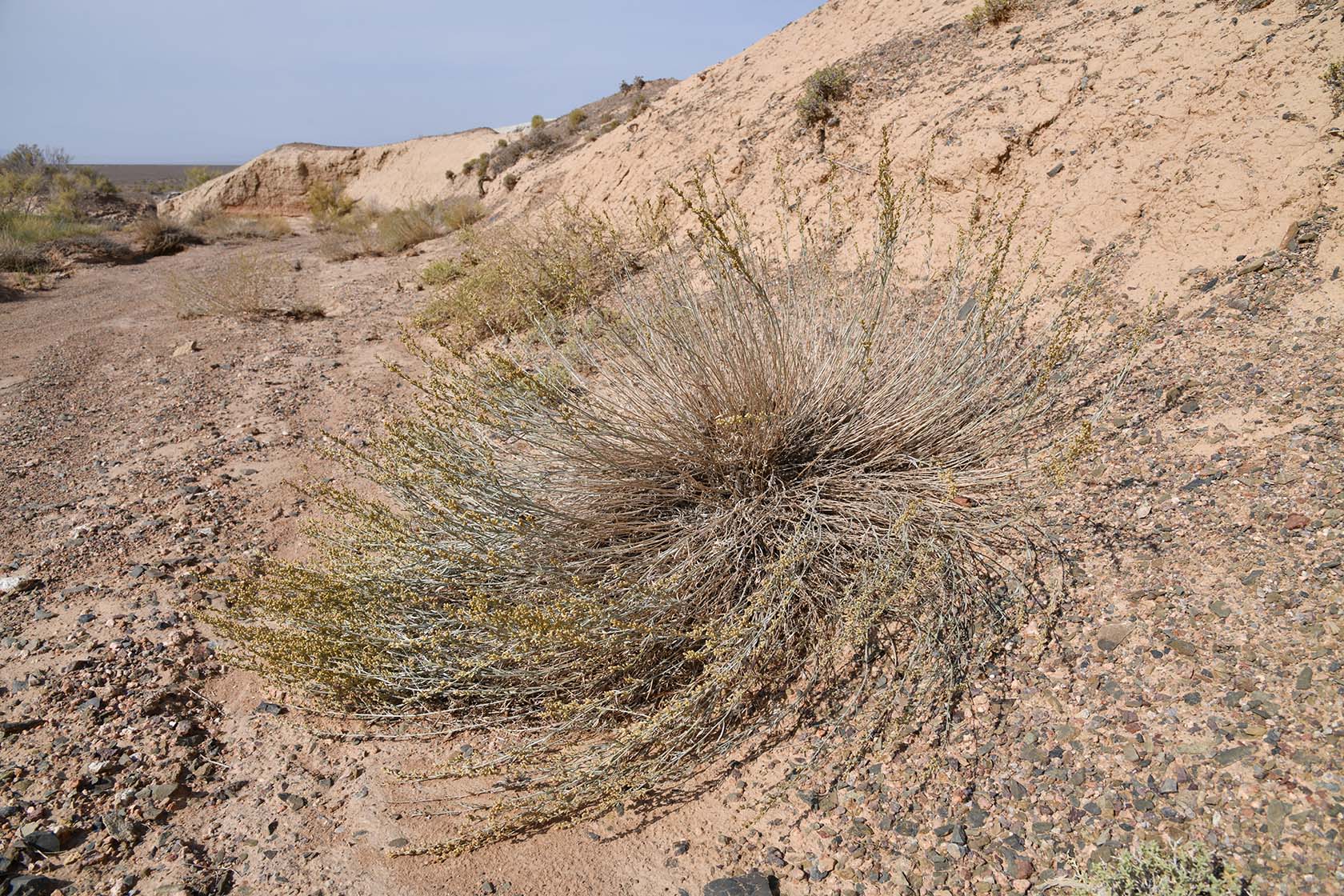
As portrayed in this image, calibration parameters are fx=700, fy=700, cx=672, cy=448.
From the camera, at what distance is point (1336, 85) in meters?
3.13

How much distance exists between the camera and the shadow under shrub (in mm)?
2131

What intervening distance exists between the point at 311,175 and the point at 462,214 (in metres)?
11.4

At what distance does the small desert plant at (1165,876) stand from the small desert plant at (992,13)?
589cm

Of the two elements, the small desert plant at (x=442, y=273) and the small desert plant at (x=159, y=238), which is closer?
the small desert plant at (x=442, y=273)

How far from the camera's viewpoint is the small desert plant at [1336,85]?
10.1 feet

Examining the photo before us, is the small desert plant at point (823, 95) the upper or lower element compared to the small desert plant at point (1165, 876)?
upper

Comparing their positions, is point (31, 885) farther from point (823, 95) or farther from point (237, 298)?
point (237, 298)

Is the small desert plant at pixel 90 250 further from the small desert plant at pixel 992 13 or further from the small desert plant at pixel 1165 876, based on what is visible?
the small desert plant at pixel 1165 876

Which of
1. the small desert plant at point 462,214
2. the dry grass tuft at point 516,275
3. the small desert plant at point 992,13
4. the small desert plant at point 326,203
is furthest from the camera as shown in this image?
the small desert plant at point 326,203

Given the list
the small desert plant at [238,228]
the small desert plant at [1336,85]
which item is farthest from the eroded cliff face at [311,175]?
the small desert plant at [1336,85]

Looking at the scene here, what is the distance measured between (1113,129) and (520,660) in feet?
13.8

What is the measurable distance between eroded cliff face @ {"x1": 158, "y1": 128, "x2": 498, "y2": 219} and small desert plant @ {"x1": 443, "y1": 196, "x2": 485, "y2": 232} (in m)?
5.86

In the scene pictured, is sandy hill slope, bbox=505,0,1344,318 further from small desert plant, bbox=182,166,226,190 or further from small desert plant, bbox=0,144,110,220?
small desert plant, bbox=182,166,226,190

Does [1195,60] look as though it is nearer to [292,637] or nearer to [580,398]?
[580,398]
